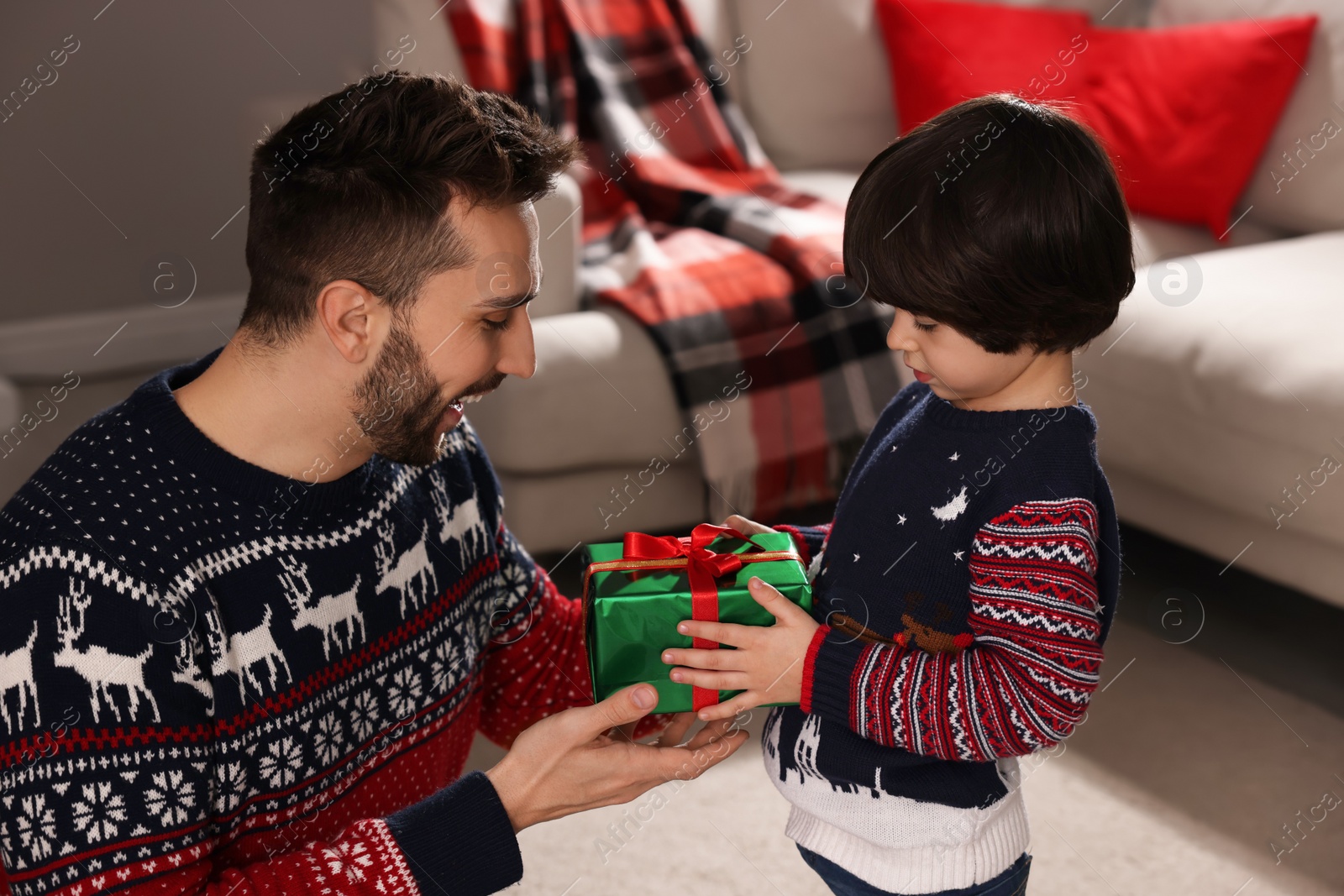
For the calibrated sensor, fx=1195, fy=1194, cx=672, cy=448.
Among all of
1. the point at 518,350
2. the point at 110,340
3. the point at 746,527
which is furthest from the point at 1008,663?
the point at 110,340

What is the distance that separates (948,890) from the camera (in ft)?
3.24

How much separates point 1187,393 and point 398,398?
136cm

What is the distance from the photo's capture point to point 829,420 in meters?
2.19

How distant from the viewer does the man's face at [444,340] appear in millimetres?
1001

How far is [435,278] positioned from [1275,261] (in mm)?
1692

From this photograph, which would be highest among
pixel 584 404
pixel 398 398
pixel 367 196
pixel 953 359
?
pixel 367 196

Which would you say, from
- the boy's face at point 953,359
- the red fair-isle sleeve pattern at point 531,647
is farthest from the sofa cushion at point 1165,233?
the boy's face at point 953,359

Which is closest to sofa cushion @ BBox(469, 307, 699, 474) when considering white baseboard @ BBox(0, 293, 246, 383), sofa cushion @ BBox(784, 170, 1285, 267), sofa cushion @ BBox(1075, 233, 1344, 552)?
sofa cushion @ BBox(784, 170, 1285, 267)

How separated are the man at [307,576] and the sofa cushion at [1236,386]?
110 cm

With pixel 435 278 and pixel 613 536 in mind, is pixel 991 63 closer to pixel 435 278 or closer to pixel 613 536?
pixel 613 536

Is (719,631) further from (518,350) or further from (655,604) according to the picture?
(518,350)

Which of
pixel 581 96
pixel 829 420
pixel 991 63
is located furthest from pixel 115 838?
pixel 991 63

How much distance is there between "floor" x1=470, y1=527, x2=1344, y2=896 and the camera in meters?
1.53

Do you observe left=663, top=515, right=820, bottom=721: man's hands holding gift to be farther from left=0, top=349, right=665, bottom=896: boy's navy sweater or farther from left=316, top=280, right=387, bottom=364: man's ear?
left=316, top=280, right=387, bottom=364: man's ear
